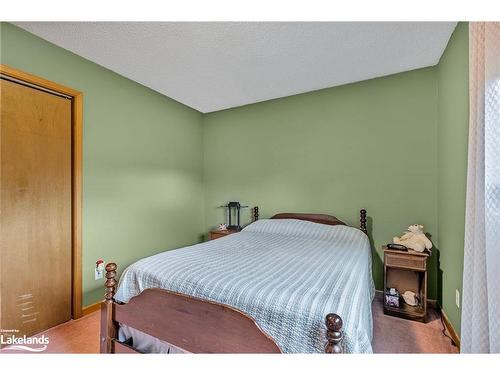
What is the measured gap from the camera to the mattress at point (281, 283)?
2.98ft

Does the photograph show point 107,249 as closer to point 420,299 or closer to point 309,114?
point 309,114

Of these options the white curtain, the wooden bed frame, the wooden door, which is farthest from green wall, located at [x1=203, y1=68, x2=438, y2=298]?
the wooden bed frame

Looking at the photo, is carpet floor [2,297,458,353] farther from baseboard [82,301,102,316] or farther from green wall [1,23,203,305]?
green wall [1,23,203,305]

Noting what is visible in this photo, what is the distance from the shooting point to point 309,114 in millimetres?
2908

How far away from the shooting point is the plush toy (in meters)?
2.05

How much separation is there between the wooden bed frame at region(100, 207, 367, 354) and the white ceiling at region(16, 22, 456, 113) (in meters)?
1.74

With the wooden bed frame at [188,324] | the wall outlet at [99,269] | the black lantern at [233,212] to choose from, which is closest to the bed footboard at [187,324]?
the wooden bed frame at [188,324]

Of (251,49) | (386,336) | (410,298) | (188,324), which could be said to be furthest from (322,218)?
(188,324)

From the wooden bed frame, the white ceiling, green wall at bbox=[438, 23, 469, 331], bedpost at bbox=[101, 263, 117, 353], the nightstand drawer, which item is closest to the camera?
the wooden bed frame

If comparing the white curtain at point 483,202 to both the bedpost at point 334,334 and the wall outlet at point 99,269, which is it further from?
the wall outlet at point 99,269

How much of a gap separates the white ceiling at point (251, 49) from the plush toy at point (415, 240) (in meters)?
1.55

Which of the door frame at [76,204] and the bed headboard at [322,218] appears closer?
the door frame at [76,204]

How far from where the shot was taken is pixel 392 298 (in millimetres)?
2105
